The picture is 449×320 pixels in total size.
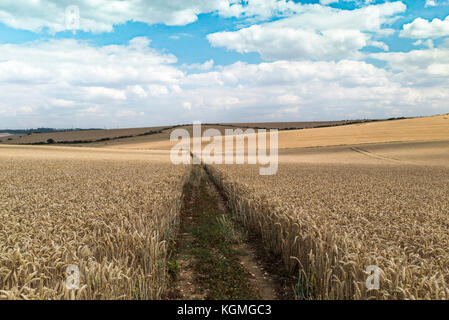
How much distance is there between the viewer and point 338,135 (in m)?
66.9

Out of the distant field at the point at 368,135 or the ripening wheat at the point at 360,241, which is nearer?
the ripening wheat at the point at 360,241

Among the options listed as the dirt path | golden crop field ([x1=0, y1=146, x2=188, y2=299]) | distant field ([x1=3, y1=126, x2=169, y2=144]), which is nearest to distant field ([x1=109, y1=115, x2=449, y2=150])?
distant field ([x1=3, y1=126, x2=169, y2=144])

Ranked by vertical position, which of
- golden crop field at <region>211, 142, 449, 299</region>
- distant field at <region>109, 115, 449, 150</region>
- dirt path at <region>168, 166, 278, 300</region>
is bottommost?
dirt path at <region>168, 166, 278, 300</region>

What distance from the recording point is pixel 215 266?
6.77 meters

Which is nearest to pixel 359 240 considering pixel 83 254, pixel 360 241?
pixel 360 241

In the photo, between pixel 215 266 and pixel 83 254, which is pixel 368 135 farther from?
pixel 83 254

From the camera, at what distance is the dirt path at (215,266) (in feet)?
18.4

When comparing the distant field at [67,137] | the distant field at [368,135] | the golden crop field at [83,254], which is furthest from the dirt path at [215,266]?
the distant field at [67,137]

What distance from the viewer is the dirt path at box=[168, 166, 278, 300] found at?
18.4 feet

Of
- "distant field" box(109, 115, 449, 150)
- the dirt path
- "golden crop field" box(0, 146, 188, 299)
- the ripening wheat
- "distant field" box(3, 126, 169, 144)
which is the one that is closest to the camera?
"golden crop field" box(0, 146, 188, 299)

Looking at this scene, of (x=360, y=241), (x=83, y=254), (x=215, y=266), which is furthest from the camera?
(x=215, y=266)

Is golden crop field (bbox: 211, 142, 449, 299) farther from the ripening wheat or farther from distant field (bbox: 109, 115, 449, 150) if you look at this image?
distant field (bbox: 109, 115, 449, 150)

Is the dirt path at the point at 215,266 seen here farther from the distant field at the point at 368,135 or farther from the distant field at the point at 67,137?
the distant field at the point at 67,137

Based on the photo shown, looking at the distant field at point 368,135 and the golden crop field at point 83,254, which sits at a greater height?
the distant field at point 368,135
